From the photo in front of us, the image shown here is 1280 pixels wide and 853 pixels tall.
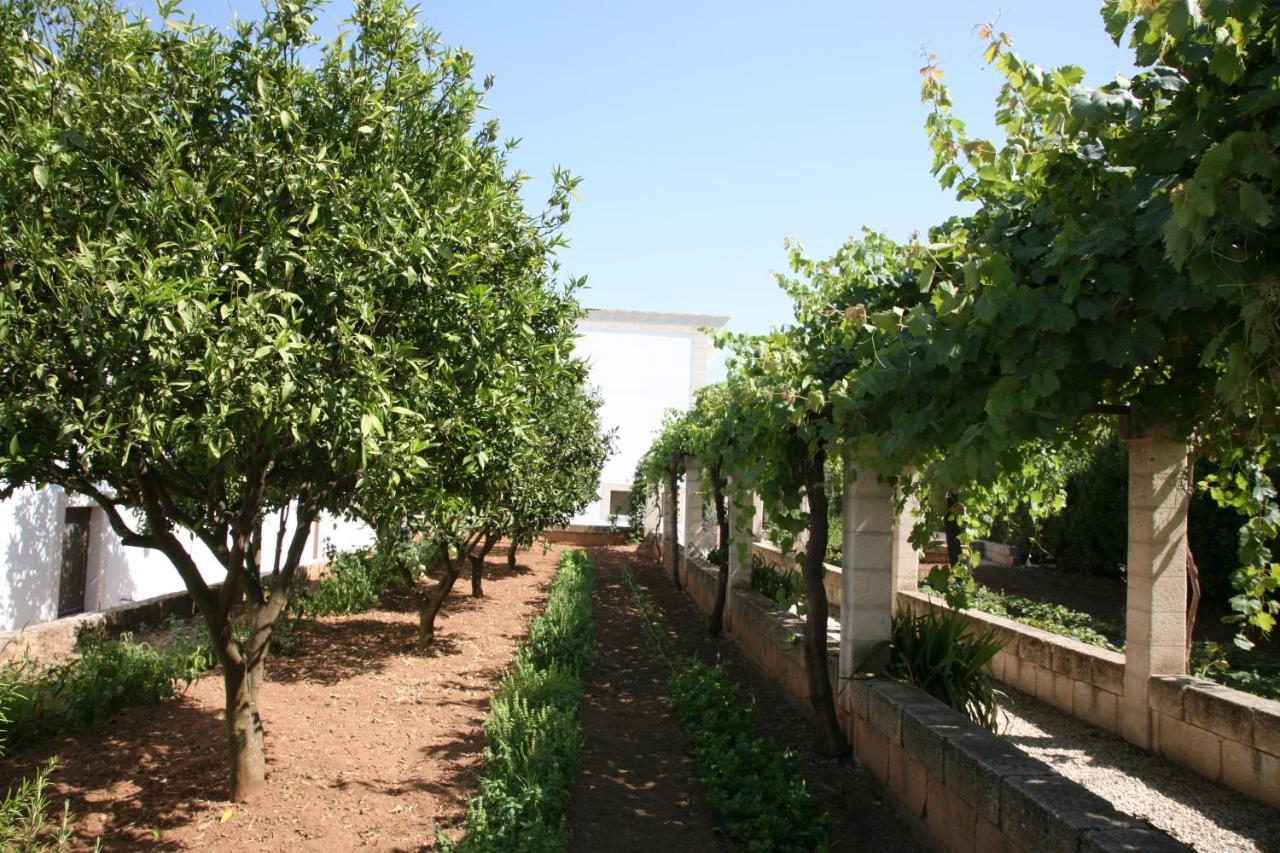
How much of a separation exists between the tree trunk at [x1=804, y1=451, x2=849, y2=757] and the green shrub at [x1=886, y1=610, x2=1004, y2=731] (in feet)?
1.50

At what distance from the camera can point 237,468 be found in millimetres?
4566

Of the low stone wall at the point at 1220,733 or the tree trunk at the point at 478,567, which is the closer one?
the low stone wall at the point at 1220,733

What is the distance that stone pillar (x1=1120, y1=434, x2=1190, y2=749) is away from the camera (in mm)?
5793

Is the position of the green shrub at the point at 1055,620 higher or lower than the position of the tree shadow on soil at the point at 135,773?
higher

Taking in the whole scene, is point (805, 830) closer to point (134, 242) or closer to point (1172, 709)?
point (1172, 709)

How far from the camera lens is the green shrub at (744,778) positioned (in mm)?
4328

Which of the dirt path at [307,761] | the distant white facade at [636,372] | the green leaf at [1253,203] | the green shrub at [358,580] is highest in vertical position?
the distant white facade at [636,372]

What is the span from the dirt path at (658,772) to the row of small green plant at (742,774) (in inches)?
4.7

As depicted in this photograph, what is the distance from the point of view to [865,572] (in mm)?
5824

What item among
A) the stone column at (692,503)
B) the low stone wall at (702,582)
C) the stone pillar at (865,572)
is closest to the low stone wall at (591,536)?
the stone column at (692,503)

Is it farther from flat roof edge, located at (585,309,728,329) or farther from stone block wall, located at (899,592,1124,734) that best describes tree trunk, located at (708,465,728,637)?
flat roof edge, located at (585,309,728,329)

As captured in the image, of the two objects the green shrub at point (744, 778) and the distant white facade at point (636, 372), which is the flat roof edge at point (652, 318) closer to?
the distant white facade at point (636, 372)

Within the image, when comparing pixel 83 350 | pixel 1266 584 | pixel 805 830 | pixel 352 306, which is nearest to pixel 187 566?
pixel 83 350

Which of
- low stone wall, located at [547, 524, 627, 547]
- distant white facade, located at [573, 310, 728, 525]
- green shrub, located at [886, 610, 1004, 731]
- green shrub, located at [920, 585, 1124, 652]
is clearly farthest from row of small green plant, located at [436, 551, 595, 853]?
distant white facade, located at [573, 310, 728, 525]
